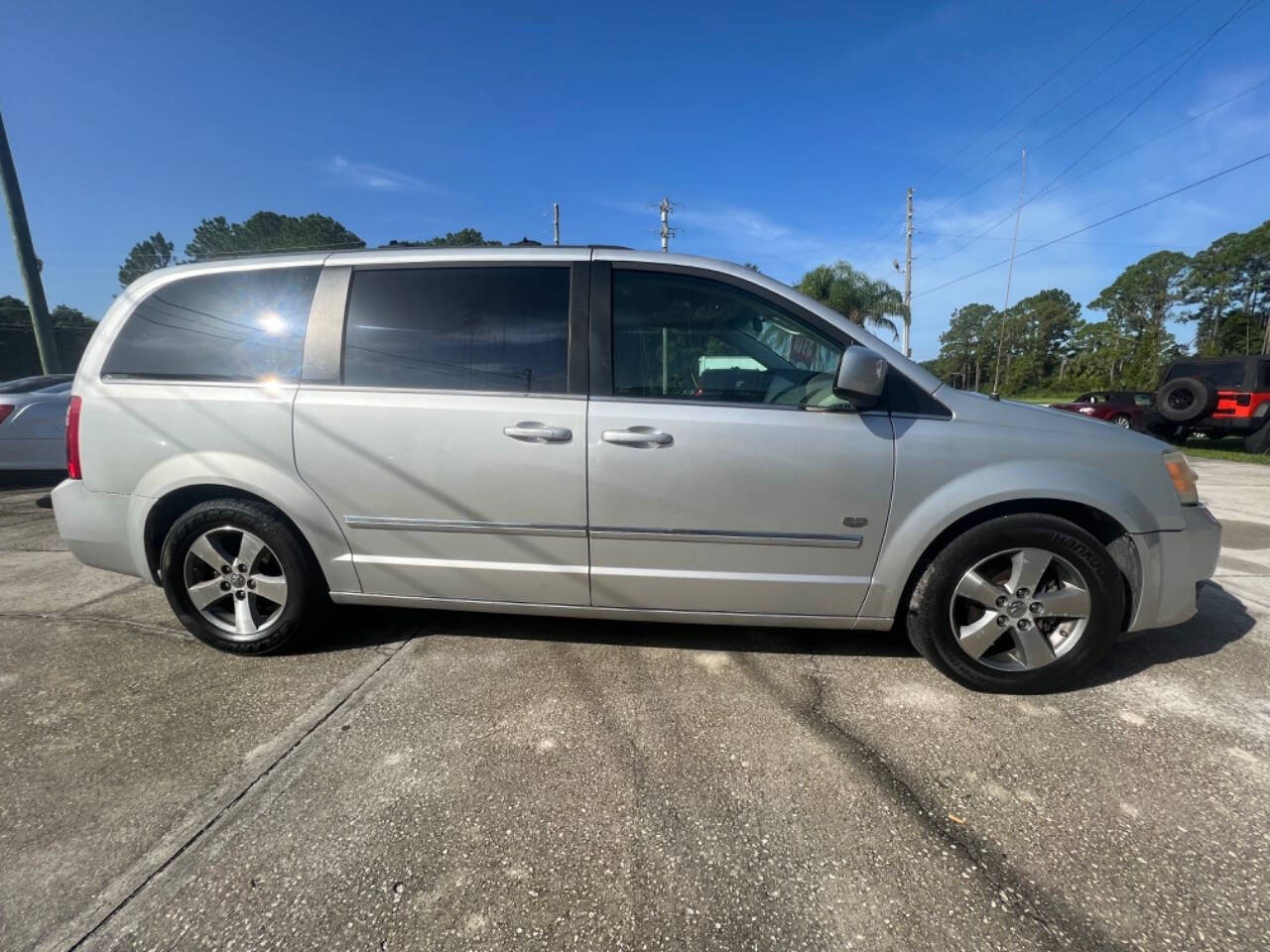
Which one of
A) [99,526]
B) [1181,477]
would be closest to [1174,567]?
[1181,477]

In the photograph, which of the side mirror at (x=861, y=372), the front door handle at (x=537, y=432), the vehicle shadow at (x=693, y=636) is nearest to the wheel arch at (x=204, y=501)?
the vehicle shadow at (x=693, y=636)

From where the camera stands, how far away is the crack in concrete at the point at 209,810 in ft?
4.57

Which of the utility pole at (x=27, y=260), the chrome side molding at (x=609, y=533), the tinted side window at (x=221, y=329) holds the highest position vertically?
the utility pole at (x=27, y=260)

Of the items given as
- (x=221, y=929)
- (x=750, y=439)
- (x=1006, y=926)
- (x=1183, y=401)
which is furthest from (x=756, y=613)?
(x=1183, y=401)

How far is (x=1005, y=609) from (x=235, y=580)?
3.34 m

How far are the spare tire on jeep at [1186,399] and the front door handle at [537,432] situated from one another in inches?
547

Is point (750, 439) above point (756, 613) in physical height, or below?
above

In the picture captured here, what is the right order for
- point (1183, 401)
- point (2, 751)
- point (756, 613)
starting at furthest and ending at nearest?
point (1183, 401)
point (756, 613)
point (2, 751)

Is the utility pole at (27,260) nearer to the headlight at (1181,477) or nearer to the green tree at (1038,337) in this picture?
the headlight at (1181,477)

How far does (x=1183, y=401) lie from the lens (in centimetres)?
1143

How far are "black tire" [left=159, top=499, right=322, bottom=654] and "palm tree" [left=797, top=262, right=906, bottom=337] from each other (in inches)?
1084

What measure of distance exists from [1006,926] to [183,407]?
3.43m

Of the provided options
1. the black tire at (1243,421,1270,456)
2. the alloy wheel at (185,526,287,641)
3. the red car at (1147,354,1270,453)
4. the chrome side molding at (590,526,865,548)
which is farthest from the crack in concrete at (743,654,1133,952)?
the black tire at (1243,421,1270,456)

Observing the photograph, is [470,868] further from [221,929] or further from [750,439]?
[750,439]
